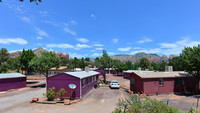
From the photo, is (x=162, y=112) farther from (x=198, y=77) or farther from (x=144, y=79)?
(x=198, y=77)

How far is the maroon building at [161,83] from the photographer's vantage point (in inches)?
661

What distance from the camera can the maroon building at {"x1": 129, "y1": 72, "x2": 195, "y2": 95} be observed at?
16781mm

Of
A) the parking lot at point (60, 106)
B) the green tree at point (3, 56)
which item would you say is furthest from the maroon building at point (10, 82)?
the green tree at point (3, 56)

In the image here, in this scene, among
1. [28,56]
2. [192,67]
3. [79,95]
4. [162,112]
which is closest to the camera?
[162,112]

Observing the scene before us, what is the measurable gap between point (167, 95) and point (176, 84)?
→ 278cm

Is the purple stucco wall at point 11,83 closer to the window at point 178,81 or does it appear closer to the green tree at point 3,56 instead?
the window at point 178,81

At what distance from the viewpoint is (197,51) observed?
1673 cm

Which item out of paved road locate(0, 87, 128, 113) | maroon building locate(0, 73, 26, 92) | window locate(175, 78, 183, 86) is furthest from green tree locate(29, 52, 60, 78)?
window locate(175, 78, 183, 86)

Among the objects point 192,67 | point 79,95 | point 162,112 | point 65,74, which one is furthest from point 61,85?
point 192,67

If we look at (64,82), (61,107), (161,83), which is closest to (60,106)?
(61,107)

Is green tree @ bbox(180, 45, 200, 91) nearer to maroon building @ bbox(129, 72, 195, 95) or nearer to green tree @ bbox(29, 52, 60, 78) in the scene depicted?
maroon building @ bbox(129, 72, 195, 95)

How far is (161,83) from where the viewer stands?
57.3ft

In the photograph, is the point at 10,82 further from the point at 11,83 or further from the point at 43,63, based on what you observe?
the point at 43,63

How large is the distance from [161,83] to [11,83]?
27.9 metres
